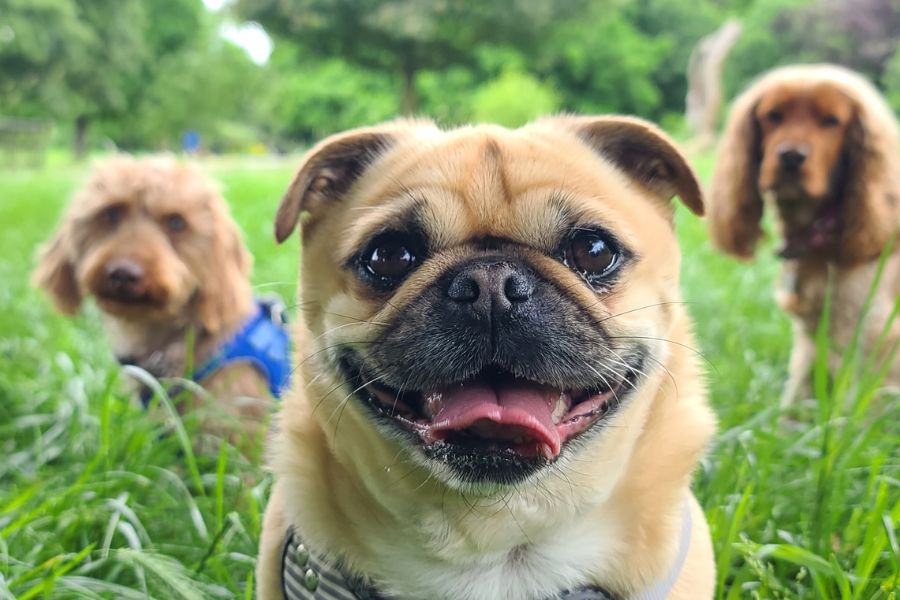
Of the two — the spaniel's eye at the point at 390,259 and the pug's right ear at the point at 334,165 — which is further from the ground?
the pug's right ear at the point at 334,165

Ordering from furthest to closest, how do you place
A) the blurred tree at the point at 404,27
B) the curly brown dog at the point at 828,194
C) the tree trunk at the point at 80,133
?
the tree trunk at the point at 80,133, the blurred tree at the point at 404,27, the curly brown dog at the point at 828,194

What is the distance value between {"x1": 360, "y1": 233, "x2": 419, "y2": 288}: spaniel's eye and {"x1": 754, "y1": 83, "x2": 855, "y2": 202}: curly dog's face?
2836mm

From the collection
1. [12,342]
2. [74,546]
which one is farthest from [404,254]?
[12,342]

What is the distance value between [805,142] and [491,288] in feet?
9.98

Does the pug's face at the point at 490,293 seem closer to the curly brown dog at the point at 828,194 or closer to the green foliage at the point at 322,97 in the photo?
the curly brown dog at the point at 828,194

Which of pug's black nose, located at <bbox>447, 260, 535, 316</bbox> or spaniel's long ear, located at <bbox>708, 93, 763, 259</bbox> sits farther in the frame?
spaniel's long ear, located at <bbox>708, 93, 763, 259</bbox>

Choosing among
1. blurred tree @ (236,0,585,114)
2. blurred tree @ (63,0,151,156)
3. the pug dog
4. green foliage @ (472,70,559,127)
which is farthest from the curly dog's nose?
blurred tree @ (63,0,151,156)

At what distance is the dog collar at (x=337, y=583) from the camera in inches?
61.9

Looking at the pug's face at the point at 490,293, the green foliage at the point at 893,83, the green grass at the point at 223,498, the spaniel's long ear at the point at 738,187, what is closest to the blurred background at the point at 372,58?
the green foliage at the point at 893,83

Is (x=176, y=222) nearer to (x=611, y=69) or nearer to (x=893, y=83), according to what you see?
(x=893, y=83)

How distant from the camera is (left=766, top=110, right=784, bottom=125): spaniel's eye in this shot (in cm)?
411

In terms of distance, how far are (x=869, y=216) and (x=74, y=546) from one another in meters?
3.54

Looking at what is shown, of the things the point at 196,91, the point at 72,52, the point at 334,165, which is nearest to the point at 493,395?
the point at 334,165

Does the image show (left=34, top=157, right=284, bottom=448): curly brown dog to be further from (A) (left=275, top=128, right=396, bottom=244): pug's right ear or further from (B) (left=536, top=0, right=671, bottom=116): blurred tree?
(B) (left=536, top=0, right=671, bottom=116): blurred tree
